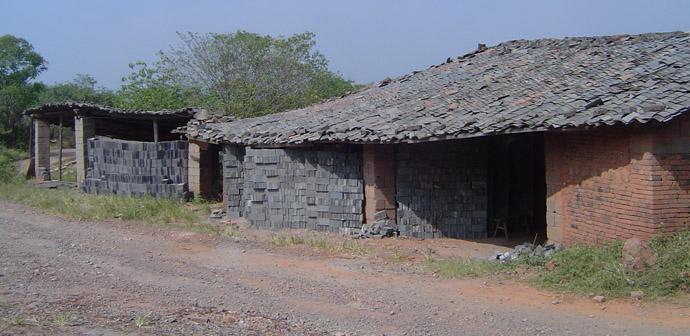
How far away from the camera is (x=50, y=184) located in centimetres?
2092

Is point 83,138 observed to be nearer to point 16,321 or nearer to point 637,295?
point 16,321

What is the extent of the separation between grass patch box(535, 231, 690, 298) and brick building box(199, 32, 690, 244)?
1.50 feet

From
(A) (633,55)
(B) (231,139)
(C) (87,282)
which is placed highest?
(A) (633,55)

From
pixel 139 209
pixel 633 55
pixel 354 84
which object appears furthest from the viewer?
pixel 354 84

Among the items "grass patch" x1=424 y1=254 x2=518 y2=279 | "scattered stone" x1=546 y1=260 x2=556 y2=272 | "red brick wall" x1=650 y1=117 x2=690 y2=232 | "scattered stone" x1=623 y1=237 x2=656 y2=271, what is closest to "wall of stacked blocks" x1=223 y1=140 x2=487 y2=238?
"grass patch" x1=424 y1=254 x2=518 y2=279

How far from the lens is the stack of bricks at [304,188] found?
12.7 m

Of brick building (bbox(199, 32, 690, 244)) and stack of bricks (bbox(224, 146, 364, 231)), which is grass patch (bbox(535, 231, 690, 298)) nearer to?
brick building (bbox(199, 32, 690, 244))

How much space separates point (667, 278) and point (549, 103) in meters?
3.13

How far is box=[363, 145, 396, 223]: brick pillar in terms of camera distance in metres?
12.3

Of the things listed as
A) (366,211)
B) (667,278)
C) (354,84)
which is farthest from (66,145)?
(667,278)

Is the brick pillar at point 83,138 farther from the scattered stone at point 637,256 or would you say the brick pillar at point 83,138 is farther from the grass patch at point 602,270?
the scattered stone at point 637,256

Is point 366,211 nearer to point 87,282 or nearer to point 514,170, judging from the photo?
point 514,170

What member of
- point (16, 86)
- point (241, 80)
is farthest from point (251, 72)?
point (16, 86)

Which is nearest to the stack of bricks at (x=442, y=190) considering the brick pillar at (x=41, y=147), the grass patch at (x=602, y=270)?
the grass patch at (x=602, y=270)
